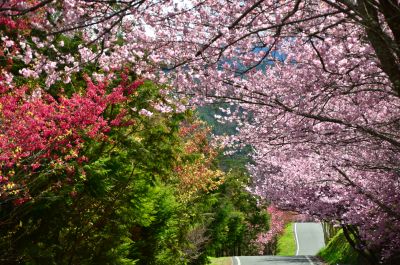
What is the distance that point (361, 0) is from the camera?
5.62 metres

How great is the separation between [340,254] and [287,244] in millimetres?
35322

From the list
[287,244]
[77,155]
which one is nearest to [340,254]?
[77,155]

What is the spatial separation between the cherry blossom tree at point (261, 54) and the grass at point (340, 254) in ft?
41.4

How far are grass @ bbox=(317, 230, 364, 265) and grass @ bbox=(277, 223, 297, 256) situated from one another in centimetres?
2345

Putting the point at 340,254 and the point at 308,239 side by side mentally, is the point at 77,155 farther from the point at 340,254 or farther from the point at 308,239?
the point at 308,239

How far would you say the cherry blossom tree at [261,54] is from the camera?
574 cm

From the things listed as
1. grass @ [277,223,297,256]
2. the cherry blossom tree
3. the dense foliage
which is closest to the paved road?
grass @ [277,223,297,256]

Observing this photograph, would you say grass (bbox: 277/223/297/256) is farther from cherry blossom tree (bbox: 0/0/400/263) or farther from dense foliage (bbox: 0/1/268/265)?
cherry blossom tree (bbox: 0/0/400/263)

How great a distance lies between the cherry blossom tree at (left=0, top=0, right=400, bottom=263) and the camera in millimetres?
5742

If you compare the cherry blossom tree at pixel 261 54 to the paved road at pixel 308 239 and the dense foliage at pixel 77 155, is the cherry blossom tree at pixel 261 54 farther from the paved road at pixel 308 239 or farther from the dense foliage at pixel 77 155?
the paved road at pixel 308 239

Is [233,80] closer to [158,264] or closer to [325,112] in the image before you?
[325,112]

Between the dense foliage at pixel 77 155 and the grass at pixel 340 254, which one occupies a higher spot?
the dense foliage at pixel 77 155

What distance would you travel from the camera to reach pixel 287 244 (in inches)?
2530

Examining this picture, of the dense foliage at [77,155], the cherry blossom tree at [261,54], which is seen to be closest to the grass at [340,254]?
the dense foliage at [77,155]
